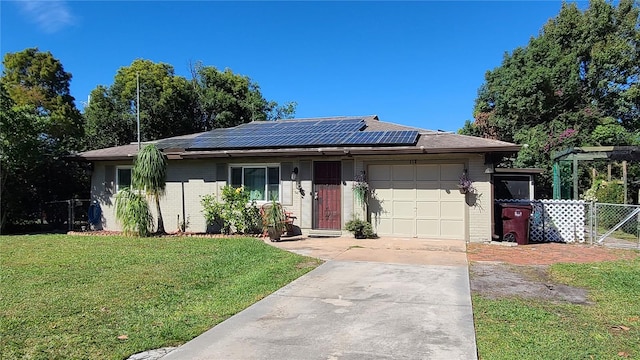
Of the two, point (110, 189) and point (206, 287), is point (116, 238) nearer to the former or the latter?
point (110, 189)

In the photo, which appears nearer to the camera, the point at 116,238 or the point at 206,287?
the point at 206,287

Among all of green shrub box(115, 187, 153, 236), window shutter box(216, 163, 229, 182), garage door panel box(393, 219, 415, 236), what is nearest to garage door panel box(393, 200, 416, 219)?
garage door panel box(393, 219, 415, 236)

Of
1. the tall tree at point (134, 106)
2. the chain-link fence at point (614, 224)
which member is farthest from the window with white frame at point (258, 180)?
the tall tree at point (134, 106)

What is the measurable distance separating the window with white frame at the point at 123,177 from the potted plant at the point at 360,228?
8.34m

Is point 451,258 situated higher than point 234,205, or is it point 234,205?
point 234,205

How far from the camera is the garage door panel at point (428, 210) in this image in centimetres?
1191

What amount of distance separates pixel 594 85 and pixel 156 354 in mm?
27128

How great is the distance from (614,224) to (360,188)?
8274mm

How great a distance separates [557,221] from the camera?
1206 centimetres

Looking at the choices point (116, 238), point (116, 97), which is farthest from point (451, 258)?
point (116, 97)

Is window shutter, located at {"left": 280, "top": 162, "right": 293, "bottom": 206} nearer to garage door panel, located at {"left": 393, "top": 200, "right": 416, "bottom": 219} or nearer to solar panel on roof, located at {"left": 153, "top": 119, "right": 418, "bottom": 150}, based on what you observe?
solar panel on roof, located at {"left": 153, "top": 119, "right": 418, "bottom": 150}

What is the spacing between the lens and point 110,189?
49.1 feet

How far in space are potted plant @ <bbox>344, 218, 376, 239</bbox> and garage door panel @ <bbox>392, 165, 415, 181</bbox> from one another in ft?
5.39

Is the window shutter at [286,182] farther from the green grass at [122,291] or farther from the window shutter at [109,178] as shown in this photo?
the window shutter at [109,178]
